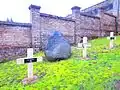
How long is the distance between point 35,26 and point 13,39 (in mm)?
1651

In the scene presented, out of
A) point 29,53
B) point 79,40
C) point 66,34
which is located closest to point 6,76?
point 29,53

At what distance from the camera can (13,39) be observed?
11.4 metres

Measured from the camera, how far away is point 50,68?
8.07m

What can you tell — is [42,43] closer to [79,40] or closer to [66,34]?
[66,34]

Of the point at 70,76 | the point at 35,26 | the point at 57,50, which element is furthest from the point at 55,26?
the point at 70,76

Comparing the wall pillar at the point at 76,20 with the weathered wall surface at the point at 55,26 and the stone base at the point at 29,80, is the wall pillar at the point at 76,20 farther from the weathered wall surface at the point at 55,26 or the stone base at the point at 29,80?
the stone base at the point at 29,80

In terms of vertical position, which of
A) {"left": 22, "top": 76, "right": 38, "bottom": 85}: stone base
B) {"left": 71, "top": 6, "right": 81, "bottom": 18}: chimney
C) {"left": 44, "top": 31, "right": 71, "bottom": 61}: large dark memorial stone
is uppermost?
{"left": 71, "top": 6, "right": 81, "bottom": 18}: chimney

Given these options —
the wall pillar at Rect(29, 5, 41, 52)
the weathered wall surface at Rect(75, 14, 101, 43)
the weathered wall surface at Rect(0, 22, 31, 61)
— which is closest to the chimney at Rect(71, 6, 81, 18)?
the weathered wall surface at Rect(75, 14, 101, 43)

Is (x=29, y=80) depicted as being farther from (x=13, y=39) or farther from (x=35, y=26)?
(x=35, y=26)

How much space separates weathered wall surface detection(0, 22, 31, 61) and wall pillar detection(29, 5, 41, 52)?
30cm

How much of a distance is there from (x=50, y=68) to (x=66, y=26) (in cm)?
682

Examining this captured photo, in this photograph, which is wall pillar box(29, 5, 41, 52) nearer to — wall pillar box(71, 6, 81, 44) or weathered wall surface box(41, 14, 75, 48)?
weathered wall surface box(41, 14, 75, 48)

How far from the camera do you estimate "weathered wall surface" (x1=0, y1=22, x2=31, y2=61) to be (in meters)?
11.1

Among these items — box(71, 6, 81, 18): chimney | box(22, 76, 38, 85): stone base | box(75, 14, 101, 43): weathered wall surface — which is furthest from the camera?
box(75, 14, 101, 43): weathered wall surface
